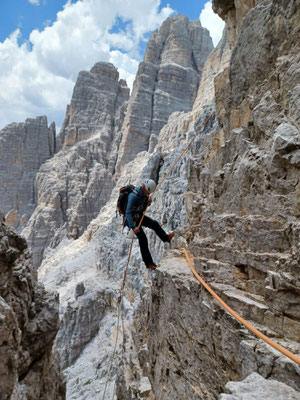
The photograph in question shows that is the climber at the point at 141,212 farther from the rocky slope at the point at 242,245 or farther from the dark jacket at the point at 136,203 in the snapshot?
the rocky slope at the point at 242,245

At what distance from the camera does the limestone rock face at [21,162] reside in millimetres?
55125

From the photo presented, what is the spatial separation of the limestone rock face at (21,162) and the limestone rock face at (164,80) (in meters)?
19.9

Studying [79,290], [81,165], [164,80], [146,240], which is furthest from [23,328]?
[164,80]

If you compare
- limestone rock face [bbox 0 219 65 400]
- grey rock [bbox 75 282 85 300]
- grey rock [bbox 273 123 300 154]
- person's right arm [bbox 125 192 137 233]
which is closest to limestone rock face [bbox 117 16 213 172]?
grey rock [bbox 75 282 85 300]

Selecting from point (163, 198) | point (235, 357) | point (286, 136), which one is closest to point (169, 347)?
point (235, 357)

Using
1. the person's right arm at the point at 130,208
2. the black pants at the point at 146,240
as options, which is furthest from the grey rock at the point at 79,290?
the person's right arm at the point at 130,208

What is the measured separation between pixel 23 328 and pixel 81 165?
47631mm

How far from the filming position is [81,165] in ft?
172

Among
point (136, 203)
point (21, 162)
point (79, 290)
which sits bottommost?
point (79, 290)

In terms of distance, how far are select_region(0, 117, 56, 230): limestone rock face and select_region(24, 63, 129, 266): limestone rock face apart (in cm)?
357

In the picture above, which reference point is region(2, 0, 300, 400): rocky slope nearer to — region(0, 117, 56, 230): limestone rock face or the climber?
the climber

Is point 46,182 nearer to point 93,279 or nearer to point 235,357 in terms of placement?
point 93,279

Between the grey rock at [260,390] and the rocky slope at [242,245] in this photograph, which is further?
the rocky slope at [242,245]

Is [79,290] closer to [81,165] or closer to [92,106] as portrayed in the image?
[81,165]
